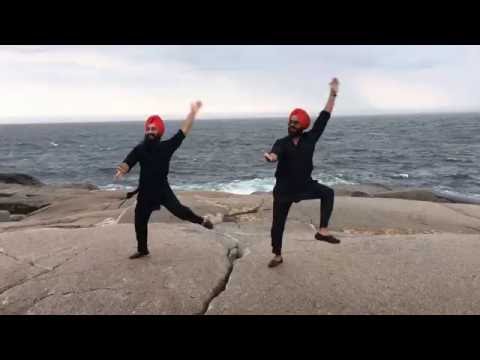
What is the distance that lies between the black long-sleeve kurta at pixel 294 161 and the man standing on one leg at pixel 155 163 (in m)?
1.36

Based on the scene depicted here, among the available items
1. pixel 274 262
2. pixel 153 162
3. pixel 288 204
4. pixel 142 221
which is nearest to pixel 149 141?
pixel 153 162

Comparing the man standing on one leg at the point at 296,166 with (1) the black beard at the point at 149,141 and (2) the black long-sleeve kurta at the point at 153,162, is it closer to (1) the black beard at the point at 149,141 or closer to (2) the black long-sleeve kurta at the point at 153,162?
(2) the black long-sleeve kurta at the point at 153,162

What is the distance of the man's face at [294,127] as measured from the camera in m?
5.23

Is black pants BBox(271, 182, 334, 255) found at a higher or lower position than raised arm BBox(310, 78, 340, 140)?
lower

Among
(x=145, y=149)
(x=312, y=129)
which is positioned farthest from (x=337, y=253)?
(x=145, y=149)

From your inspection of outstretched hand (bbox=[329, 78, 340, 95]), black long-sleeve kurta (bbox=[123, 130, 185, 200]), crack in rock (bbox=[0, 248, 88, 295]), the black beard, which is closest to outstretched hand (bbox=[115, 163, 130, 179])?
black long-sleeve kurta (bbox=[123, 130, 185, 200])

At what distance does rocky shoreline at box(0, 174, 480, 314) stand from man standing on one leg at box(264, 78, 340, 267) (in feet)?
2.58

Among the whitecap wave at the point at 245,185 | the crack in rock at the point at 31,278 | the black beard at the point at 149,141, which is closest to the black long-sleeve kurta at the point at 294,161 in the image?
the black beard at the point at 149,141

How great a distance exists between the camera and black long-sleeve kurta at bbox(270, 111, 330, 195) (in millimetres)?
5297

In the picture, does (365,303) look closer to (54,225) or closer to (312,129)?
(312,129)

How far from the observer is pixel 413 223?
9.39 meters

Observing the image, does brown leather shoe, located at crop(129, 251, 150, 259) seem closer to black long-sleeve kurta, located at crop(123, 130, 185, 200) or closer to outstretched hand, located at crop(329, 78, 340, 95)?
black long-sleeve kurta, located at crop(123, 130, 185, 200)

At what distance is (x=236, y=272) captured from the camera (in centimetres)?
565

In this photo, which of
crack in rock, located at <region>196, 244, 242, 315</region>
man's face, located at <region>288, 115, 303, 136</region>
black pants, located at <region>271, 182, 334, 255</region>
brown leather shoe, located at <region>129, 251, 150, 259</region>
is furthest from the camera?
brown leather shoe, located at <region>129, 251, 150, 259</region>
